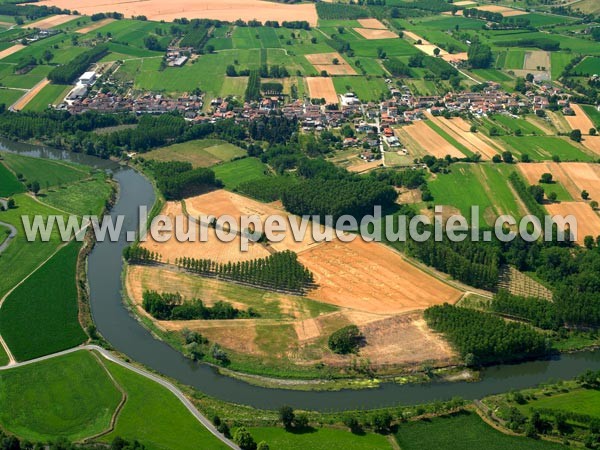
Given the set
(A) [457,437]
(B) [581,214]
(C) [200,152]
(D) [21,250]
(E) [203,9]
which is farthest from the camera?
(E) [203,9]

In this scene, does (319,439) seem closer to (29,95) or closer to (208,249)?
(208,249)

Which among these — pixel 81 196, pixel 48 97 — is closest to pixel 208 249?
pixel 81 196

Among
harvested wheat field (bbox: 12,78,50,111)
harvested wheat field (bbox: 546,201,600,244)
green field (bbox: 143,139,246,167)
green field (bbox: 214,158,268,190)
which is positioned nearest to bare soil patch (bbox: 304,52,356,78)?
green field (bbox: 143,139,246,167)

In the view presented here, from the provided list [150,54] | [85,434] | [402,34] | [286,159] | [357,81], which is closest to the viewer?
[85,434]

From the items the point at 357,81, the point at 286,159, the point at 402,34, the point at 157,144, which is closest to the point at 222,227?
the point at 286,159

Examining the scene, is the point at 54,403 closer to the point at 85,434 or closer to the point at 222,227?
the point at 85,434

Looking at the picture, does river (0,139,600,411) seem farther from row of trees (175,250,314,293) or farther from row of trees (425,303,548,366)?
row of trees (175,250,314,293)
